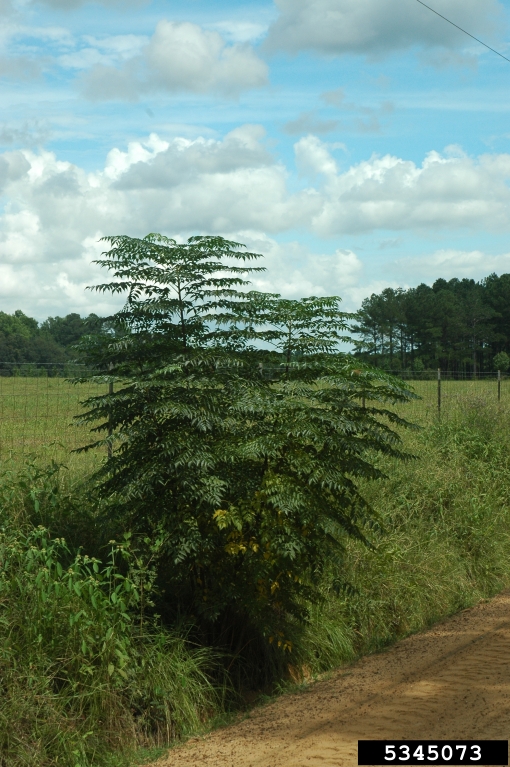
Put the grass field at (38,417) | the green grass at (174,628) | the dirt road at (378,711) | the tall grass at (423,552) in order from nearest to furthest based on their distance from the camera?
the dirt road at (378,711) → the green grass at (174,628) → the tall grass at (423,552) → the grass field at (38,417)

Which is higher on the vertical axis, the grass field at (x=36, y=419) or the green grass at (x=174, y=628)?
the grass field at (x=36, y=419)

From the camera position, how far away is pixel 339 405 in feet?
24.5

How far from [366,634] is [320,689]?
157cm

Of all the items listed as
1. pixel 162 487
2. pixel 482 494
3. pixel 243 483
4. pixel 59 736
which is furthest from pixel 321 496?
pixel 482 494

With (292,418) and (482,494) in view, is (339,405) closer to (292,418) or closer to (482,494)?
(292,418)

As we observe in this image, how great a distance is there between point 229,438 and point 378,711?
253 centimetres

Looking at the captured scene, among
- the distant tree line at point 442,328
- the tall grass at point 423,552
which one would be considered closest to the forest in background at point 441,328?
the distant tree line at point 442,328

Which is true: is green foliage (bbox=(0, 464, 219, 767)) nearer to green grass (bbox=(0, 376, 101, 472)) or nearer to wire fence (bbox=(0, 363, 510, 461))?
wire fence (bbox=(0, 363, 510, 461))

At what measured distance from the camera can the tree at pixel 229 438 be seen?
6750mm

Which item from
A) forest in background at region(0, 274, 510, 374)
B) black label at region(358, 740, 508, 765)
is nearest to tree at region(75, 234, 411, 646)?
black label at region(358, 740, 508, 765)

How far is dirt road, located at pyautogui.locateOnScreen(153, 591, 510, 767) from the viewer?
18.0ft

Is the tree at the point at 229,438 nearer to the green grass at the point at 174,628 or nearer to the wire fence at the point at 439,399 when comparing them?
the green grass at the point at 174,628

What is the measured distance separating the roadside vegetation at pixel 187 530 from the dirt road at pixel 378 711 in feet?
1.61

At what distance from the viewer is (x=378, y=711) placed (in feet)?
20.0
